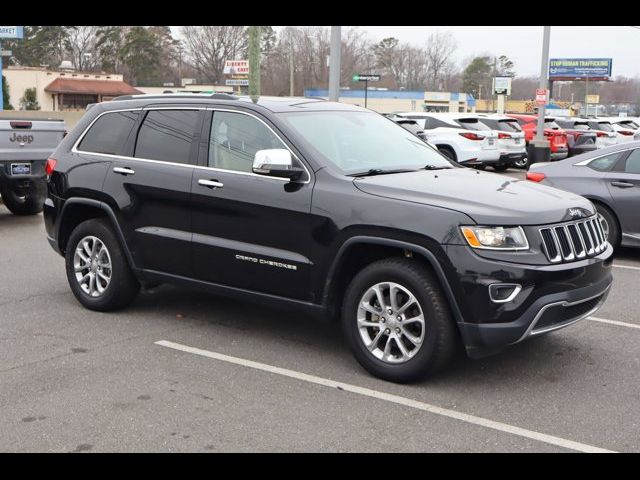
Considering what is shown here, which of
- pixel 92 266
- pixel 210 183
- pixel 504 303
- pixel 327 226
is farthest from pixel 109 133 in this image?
pixel 504 303

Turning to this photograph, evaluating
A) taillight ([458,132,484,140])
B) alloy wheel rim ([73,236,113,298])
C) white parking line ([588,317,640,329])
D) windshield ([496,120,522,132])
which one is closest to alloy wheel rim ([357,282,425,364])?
white parking line ([588,317,640,329])

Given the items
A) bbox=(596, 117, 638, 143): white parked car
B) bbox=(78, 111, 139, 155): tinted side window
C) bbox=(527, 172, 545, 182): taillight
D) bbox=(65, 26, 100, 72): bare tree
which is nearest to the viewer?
bbox=(78, 111, 139, 155): tinted side window

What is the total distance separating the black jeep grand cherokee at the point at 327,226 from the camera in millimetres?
4898

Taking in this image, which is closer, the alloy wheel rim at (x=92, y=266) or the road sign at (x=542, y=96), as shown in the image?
the alloy wheel rim at (x=92, y=266)

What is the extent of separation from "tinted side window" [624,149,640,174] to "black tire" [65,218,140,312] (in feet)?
20.5

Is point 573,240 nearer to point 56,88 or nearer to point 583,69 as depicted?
point 56,88

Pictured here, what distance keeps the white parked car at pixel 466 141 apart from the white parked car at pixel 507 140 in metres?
0.43

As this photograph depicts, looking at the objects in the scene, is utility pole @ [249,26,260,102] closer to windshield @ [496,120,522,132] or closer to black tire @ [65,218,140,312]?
windshield @ [496,120,522,132]

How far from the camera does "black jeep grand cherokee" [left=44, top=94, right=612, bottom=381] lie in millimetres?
4898

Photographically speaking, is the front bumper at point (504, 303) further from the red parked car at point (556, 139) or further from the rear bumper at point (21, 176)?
the red parked car at point (556, 139)

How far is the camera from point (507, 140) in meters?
22.7

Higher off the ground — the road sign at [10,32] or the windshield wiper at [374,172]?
the road sign at [10,32]

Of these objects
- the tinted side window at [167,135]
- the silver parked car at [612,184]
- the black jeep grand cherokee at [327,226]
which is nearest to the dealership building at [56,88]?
the silver parked car at [612,184]
